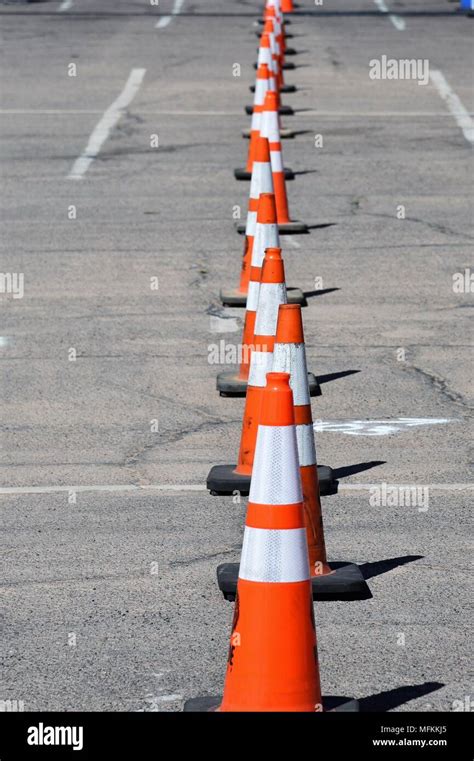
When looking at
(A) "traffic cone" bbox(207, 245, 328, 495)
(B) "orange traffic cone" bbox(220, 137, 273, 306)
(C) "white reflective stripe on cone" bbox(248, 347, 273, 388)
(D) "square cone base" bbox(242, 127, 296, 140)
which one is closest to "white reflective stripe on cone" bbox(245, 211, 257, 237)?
(B) "orange traffic cone" bbox(220, 137, 273, 306)

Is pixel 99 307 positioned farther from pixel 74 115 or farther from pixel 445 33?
pixel 445 33

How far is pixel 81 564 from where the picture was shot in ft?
20.9

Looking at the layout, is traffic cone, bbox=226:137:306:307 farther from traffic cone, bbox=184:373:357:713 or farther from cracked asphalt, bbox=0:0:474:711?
traffic cone, bbox=184:373:357:713

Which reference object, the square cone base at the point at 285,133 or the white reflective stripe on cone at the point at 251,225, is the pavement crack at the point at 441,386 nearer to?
the white reflective stripe on cone at the point at 251,225

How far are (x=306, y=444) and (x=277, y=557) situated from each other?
4.26ft

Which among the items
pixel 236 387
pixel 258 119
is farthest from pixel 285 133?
pixel 236 387

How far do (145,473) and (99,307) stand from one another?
3.79m

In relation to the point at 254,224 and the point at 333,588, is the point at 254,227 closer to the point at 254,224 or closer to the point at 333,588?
the point at 254,224

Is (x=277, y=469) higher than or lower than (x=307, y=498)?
higher

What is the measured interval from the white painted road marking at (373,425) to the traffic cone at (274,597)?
3.47 meters

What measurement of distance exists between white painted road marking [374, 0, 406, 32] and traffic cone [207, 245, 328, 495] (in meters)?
22.9

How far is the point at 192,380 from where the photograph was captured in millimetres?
9438

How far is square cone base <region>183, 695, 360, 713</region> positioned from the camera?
4855 millimetres

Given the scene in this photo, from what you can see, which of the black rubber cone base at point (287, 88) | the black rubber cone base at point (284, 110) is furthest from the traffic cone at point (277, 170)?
the black rubber cone base at point (287, 88)
